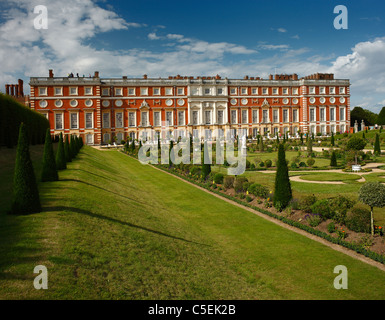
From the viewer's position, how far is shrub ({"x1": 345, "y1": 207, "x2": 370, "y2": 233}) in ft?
31.4

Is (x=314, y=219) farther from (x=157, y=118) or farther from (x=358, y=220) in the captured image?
(x=157, y=118)

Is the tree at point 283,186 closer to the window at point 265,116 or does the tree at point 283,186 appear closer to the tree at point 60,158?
the tree at point 60,158

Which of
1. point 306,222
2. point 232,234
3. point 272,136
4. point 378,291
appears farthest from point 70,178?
point 272,136

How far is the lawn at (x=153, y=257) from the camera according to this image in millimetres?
5718

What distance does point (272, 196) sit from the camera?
560 inches

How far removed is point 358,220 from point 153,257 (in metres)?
6.39

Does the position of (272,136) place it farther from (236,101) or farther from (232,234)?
(232,234)

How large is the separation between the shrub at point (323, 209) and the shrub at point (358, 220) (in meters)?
0.83

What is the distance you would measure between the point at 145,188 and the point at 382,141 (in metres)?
31.3

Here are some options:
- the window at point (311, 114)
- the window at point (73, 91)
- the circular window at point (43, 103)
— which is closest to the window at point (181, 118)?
the window at point (73, 91)

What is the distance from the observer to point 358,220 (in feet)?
31.7

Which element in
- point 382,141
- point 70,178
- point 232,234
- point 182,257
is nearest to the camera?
point 182,257

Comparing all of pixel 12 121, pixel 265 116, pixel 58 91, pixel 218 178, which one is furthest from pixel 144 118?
pixel 218 178

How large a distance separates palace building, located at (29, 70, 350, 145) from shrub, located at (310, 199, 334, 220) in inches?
1625
